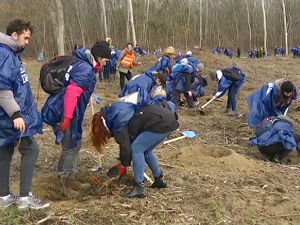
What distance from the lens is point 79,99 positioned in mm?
A: 4250

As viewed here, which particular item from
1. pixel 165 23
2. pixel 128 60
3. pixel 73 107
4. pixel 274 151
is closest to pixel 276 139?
pixel 274 151

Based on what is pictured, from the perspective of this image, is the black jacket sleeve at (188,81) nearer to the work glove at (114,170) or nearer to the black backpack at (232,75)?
the black backpack at (232,75)

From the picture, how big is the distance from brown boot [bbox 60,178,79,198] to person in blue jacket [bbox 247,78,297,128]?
12.7ft

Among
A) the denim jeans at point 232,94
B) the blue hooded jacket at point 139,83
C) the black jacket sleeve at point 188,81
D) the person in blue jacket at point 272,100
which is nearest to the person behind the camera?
the blue hooded jacket at point 139,83

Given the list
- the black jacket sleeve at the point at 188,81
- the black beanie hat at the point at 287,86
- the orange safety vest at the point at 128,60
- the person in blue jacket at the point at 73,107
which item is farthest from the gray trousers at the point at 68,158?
the orange safety vest at the point at 128,60

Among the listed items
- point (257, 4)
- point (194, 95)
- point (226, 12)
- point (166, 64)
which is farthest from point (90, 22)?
point (166, 64)

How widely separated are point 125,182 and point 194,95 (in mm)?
6669

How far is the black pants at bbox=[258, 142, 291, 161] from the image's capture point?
6.17m

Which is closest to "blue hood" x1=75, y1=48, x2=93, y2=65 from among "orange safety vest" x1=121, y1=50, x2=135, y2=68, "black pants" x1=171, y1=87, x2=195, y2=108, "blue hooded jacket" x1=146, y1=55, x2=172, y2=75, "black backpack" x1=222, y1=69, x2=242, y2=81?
"blue hooded jacket" x1=146, y1=55, x2=172, y2=75

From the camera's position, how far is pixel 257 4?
5541cm

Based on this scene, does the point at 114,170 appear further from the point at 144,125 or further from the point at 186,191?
the point at 144,125

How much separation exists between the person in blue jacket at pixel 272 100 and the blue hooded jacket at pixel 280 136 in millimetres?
658

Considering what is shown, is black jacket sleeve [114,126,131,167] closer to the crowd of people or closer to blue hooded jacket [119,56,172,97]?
the crowd of people

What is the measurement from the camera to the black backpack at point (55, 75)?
166 inches
